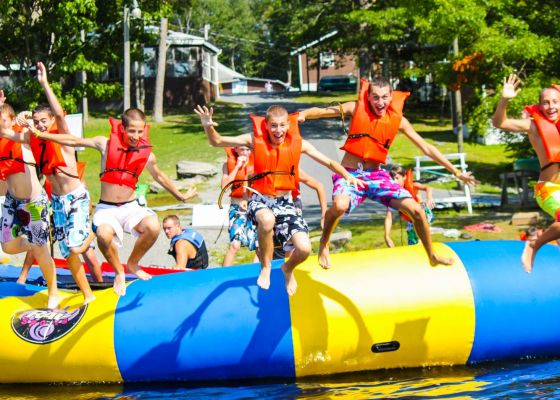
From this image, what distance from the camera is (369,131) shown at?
8.10 metres

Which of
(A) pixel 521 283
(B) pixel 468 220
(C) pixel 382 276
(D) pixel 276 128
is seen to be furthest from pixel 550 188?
(B) pixel 468 220

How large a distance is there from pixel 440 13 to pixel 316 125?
50.5 feet

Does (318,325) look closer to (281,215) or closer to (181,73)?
(281,215)

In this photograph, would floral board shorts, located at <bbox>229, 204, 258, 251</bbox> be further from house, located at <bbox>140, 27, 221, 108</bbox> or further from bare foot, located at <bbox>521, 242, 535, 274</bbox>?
house, located at <bbox>140, 27, 221, 108</bbox>

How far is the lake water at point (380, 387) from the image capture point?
295 inches

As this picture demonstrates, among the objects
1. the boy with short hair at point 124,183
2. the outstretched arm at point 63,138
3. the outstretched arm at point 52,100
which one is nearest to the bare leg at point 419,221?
the boy with short hair at point 124,183

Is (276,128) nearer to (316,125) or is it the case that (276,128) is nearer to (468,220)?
(468,220)

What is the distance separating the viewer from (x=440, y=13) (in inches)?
629

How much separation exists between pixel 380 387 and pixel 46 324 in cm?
308

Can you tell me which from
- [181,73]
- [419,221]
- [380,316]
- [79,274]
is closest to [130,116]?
[79,274]

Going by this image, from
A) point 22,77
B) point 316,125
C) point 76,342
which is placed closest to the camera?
point 76,342

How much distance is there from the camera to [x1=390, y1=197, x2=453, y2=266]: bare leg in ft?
25.3

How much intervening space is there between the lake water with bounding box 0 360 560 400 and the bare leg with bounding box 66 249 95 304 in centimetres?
82

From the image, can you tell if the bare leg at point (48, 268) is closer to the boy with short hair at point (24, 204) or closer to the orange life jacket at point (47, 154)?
the boy with short hair at point (24, 204)
